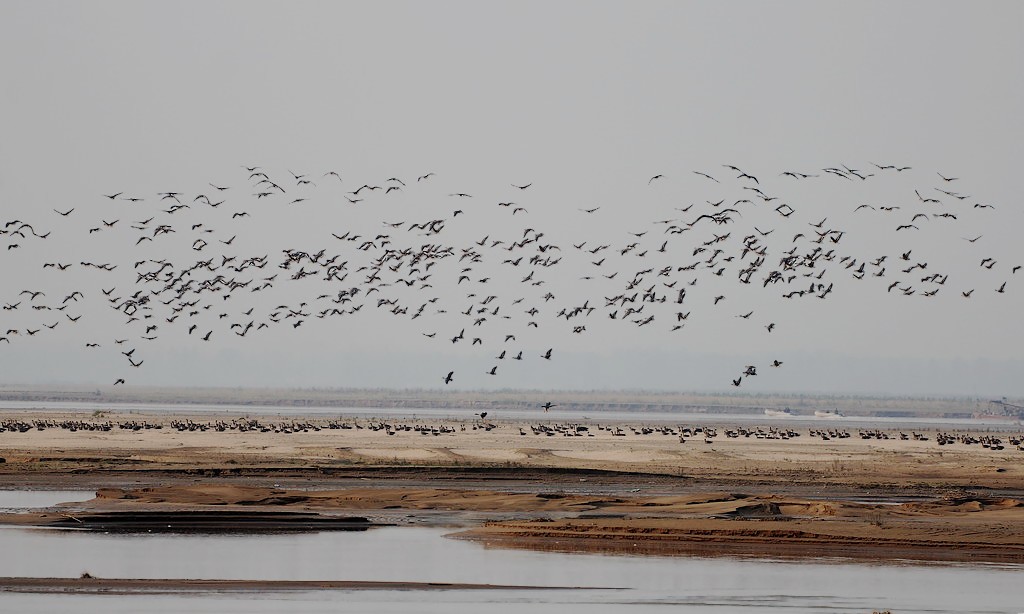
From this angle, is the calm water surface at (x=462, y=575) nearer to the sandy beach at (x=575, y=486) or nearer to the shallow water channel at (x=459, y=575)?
the shallow water channel at (x=459, y=575)

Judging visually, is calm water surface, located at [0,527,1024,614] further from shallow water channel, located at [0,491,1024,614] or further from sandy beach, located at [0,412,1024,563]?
sandy beach, located at [0,412,1024,563]

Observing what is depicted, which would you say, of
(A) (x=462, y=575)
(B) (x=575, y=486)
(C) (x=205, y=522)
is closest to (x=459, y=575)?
(A) (x=462, y=575)

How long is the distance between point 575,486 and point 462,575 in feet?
83.0

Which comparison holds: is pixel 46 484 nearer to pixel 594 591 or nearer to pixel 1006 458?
pixel 594 591

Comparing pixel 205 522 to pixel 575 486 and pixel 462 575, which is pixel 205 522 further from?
pixel 575 486

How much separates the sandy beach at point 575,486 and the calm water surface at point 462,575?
8.15ft

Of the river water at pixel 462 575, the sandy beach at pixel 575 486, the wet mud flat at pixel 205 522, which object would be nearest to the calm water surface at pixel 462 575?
the river water at pixel 462 575

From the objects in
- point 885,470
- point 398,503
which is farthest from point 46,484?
point 885,470

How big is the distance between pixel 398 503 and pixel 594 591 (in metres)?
18.8

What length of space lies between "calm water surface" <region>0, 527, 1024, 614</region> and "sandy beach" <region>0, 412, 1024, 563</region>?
248 cm

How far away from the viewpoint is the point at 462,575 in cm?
3306

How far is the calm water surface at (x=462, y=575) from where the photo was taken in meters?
28.8

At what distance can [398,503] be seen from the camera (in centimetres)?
4894

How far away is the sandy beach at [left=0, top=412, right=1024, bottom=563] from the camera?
39.5 meters
